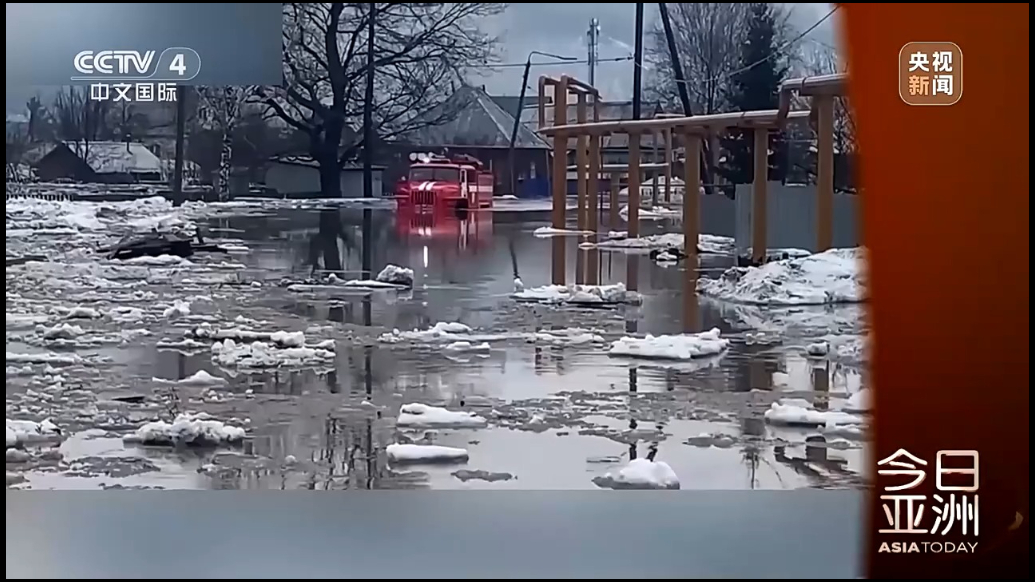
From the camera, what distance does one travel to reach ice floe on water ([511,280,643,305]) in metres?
3.81

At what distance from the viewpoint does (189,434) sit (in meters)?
3.63

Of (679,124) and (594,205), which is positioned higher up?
(679,124)

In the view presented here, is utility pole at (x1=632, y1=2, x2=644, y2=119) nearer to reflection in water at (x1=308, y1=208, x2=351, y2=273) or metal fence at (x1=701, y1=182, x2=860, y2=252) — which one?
metal fence at (x1=701, y1=182, x2=860, y2=252)

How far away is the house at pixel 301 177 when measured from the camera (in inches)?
147

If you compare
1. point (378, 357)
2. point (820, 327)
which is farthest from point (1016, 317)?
point (378, 357)

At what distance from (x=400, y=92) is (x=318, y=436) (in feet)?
3.19

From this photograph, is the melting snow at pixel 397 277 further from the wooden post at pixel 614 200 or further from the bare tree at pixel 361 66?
the wooden post at pixel 614 200

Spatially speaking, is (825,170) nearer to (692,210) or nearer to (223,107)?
(692,210)

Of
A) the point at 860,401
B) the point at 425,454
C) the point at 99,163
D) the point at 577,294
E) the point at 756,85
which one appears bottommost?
the point at 425,454

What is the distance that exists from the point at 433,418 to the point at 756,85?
129cm

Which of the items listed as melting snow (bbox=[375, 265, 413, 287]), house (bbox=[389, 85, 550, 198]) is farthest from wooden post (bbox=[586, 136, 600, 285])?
melting snow (bbox=[375, 265, 413, 287])

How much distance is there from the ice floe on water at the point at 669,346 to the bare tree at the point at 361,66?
0.81 m

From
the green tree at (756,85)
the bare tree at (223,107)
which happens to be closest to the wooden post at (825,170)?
the green tree at (756,85)

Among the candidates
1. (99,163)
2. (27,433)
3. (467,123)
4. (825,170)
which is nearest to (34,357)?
(27,433)
